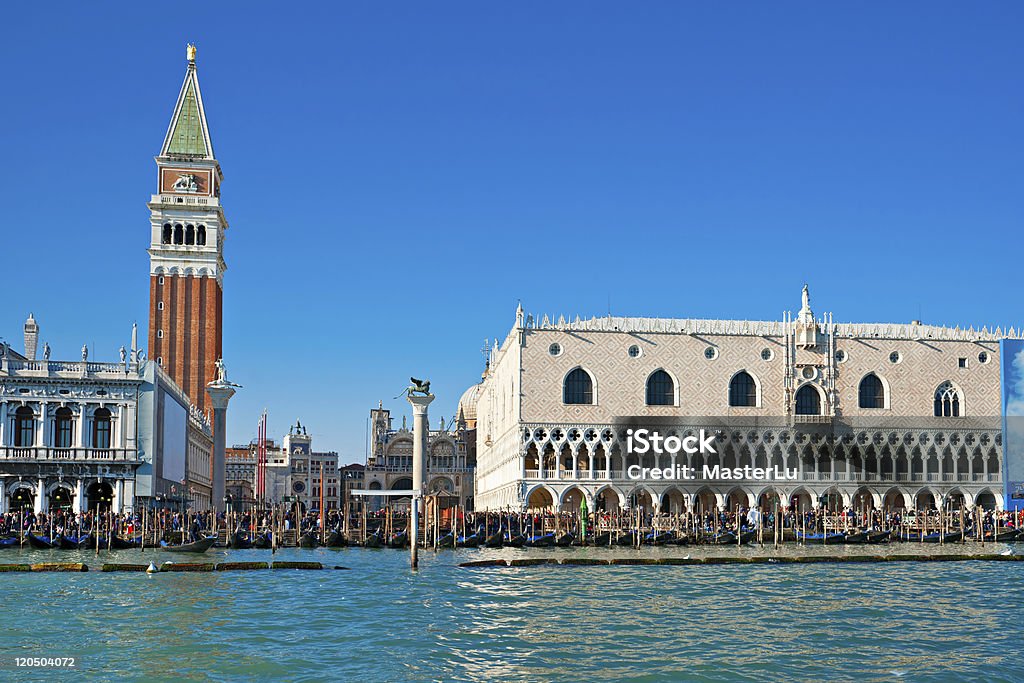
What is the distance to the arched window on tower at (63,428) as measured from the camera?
37.1 m

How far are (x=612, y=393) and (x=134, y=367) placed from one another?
16.9 meters

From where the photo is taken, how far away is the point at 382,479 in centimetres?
7725

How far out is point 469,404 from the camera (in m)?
79.2

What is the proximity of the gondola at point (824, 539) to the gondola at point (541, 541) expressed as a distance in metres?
7.46

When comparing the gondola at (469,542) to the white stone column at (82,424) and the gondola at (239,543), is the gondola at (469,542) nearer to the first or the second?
the gondola at (239,543)

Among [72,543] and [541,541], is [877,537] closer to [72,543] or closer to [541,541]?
[541,541]

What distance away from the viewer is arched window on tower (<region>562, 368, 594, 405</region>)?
43.6 m

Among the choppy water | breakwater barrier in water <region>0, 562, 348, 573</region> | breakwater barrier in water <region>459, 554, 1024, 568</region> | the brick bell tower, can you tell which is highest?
the brick bell tower

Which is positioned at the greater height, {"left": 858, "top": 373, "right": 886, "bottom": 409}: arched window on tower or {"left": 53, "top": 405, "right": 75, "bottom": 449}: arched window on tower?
{"left": 858, "top": 373, "right": 886, "bottom": 409}: arched window on tower

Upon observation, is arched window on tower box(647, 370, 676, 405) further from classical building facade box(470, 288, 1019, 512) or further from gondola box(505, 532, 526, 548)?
gondola box(505, 532, 526, 548)

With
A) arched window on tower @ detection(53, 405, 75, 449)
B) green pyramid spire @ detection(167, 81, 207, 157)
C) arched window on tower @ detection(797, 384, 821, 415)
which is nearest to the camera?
arched window on tower @ detection(53, 405, 75, 449)

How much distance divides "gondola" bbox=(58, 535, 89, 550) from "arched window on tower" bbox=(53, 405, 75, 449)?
612 cm

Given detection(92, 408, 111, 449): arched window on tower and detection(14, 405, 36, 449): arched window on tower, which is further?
detection(92, 408, 111, 449): arched window on tower

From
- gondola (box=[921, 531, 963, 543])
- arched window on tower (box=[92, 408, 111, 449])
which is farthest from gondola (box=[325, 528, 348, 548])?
gondola (box=[921, 531, 963, 543])
